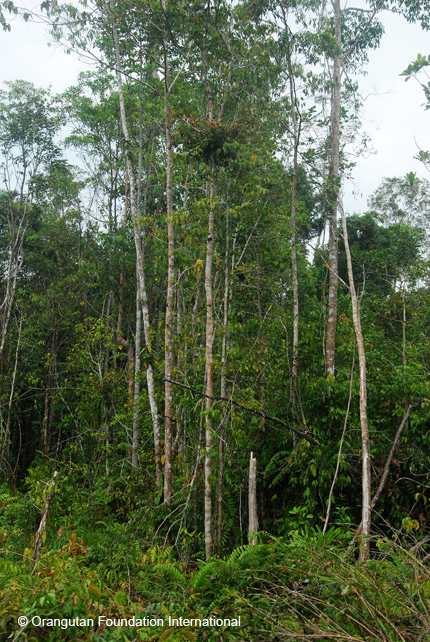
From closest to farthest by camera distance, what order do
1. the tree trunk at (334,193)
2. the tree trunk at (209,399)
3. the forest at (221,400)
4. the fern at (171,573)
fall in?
the forest at (221,400), the fern at (171,573), the tree trunk at (209,399), the tree trunk at (334,193)

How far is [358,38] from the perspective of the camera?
962 cm

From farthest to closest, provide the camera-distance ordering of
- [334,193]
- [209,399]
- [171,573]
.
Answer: [334,193] < [209,399] < [171,573]

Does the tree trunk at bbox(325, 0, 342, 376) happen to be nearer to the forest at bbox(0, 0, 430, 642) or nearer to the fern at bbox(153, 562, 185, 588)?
the forest at bbox(0, 0, 430, 642)

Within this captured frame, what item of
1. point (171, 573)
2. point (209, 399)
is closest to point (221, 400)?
point (209, 399)

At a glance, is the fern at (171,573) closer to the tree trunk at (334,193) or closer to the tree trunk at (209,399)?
the tree trunk at (209,399)

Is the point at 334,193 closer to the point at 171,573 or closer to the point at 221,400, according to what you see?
the point at 221,400

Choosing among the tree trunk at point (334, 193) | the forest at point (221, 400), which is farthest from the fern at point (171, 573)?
the tree trunk at point (334, 193)

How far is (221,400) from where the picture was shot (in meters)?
5.92

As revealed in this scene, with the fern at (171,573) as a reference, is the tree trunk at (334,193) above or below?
above

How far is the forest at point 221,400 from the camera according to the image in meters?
3.37

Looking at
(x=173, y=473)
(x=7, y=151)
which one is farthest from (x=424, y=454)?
(x=7, y=151)

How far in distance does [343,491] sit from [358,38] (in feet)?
28.8

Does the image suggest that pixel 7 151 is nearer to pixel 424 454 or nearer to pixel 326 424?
pixel 326 424

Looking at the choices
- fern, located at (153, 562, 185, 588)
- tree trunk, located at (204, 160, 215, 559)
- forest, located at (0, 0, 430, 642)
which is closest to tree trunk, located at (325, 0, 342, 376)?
forest, located at (0, 0, 430, 642)
